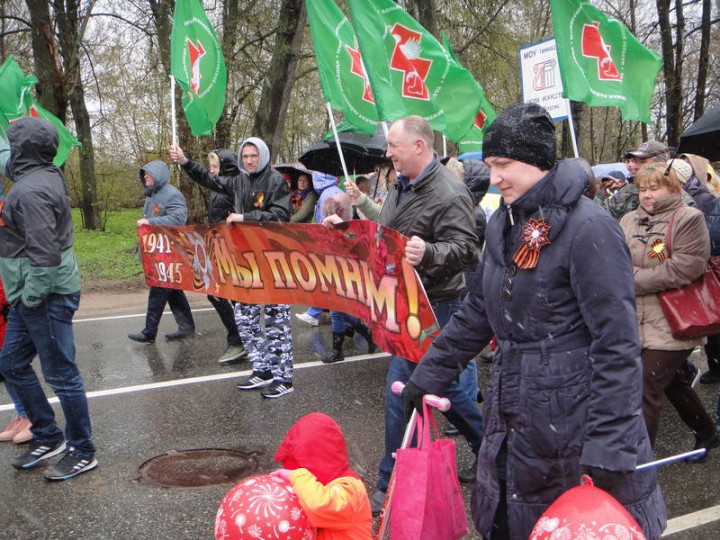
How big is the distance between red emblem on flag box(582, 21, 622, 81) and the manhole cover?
4074 mm

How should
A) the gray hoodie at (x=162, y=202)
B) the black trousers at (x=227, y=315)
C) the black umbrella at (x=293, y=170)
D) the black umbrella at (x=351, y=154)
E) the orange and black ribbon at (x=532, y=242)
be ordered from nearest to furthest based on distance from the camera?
1. the orange and black ribbon at (x=532, y=242)
2. the black trousers at (x=227, y=315)
3. the gray hoodie at (x=162, y=202)
4. the black umbrella at (x=351, y=154)
5. the black umbrella at (x=293, y=170)

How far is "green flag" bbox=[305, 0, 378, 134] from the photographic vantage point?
5.54 meters

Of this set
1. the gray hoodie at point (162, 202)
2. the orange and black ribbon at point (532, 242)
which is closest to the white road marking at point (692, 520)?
the orange and black ribbon at point (532, 242)

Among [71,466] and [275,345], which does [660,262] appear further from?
[71,466]

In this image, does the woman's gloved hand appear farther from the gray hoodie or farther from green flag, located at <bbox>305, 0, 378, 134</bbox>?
the gray hoodie

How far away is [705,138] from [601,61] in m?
1.03

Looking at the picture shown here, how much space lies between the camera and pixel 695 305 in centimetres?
437

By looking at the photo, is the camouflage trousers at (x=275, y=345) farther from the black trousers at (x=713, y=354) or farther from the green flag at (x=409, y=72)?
the black trousers at (x=713, y=354)

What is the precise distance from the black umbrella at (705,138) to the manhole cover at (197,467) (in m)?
4.05

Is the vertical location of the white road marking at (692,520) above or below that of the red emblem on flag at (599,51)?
below

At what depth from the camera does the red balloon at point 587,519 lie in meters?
1.99

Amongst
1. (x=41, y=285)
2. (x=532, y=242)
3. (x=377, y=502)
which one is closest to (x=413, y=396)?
(x=532, y=242)

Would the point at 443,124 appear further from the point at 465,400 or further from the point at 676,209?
the point at 465,400

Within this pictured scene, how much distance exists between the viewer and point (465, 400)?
415cm
